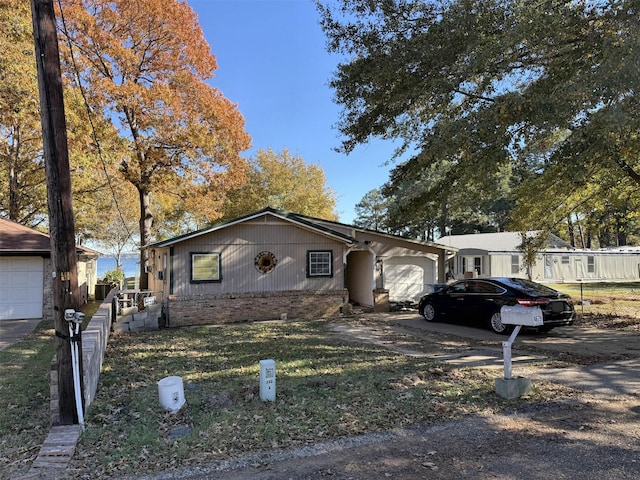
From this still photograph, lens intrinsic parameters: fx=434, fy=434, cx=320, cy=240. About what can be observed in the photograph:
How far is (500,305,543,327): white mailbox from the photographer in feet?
18.4

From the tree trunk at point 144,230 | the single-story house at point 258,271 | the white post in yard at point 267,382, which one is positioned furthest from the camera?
the tree trunk at point 144,230

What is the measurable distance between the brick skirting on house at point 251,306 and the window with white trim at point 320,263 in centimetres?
67

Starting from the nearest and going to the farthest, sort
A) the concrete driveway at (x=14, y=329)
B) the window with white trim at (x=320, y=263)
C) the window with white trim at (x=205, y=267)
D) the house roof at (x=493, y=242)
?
1. the concrete driveway at (x=14, y=329)
2. the window with white trim at (x=205, y=267)
3. the window with white trim at (x=320, y=263)
4. the house roof at (x=493, y=242)

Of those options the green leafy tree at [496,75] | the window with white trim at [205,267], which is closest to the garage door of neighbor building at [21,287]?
the window with white trim at [205,267]

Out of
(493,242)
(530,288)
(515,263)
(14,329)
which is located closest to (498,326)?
(530,288)

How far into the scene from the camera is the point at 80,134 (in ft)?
47.9

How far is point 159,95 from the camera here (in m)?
17.6

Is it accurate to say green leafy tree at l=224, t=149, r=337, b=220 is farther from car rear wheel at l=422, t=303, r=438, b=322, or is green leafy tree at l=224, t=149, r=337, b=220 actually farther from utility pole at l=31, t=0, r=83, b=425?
utility pole at l=31, t=0, r=83, b=425

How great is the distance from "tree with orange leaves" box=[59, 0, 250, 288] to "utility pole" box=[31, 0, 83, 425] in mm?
12946

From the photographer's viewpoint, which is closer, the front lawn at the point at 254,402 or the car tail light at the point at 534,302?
the front lawn at the point at 254,402

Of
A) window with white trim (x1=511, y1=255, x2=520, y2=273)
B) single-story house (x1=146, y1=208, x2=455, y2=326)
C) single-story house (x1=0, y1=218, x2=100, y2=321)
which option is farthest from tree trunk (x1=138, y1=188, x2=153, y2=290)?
window with white trim (x1=511, y1=255, x2=520, y2=273)

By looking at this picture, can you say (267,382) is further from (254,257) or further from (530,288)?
(254,257)

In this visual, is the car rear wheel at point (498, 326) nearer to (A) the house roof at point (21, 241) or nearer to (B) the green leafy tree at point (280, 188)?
(A) the house roof at point (21, 241)

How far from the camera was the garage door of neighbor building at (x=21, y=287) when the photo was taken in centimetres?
1456
